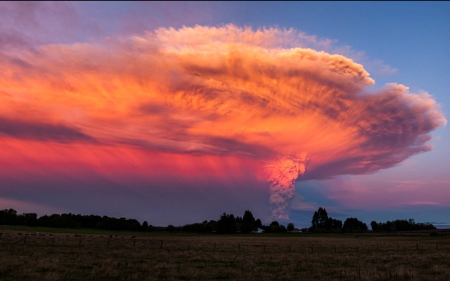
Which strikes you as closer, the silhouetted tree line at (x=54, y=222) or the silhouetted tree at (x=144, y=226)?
the silhouetted tree line at (x=54, y=222)

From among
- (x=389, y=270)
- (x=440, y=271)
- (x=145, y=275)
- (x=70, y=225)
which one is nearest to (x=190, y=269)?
(x=145, y=275)

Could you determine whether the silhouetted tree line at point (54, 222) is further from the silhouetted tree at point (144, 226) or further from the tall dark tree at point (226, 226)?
the tall dark tree at point (226, 226)

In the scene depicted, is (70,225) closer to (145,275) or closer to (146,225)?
(146,225)

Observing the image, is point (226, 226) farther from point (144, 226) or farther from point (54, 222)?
point (54, 222)

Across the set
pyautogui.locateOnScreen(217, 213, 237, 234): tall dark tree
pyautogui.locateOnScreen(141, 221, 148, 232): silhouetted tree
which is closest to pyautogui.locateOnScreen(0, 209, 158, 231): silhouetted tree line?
pyautogui.locateOnScreen(141, 221, 148, 232): silhouetted tree

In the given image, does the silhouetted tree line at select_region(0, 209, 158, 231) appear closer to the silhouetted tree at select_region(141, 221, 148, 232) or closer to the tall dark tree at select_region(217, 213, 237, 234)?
the silhouetted tree at select_region(141, 221, 148, 232)

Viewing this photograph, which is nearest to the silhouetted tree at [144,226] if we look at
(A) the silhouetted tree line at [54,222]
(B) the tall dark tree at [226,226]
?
(A) the silhouetted tree line at [54,222]

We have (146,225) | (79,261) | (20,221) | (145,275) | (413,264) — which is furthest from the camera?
(146,225)

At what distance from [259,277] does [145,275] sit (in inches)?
354

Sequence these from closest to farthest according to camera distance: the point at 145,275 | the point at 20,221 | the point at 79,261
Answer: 1. the point at 145,275
2. the point at 79,261
3. the point at 20,221

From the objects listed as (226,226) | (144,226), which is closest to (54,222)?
(144,226)

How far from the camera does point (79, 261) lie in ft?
105

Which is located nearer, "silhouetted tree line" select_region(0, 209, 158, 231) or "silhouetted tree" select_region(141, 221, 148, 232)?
"silhouetted tree line" select_region(0, 209, 158, 231)

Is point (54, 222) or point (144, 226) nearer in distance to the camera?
point (54, 222)
